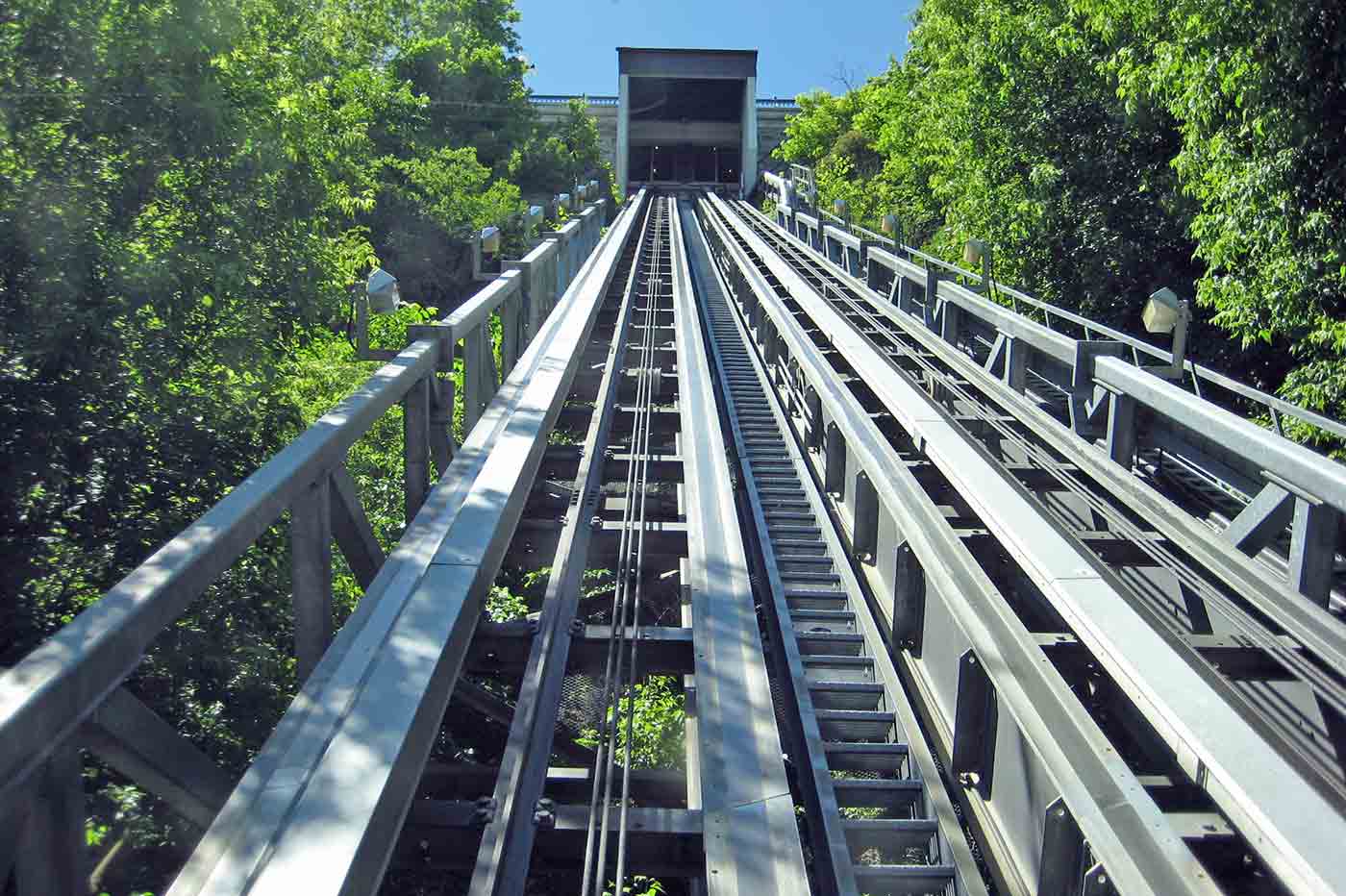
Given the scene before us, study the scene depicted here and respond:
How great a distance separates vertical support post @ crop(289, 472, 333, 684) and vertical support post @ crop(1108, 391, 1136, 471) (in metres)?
4.27

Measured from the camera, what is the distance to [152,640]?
2.80 metres

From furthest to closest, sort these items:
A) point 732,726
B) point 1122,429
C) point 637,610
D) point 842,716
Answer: point 1122,429 < point 842,716 < point 637,610 < point 732,726

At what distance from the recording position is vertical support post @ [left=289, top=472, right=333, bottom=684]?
11.6 ft

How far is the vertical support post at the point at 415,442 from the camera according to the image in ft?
16.3

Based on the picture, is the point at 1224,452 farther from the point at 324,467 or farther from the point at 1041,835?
the point at 324,467

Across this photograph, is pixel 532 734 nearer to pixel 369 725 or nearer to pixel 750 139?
pixel 369 725

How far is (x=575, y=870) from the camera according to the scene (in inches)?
129

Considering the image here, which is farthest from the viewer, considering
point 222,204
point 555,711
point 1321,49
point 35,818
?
point 1321,49

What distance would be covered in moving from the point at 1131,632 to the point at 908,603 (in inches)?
70.9

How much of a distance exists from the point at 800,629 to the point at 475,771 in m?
2.27

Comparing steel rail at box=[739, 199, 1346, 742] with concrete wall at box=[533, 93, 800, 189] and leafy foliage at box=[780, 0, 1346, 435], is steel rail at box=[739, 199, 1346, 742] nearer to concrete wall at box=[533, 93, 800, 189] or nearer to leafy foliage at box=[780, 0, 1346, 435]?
leafy foliage at box=[780, 0, 1346, 435]

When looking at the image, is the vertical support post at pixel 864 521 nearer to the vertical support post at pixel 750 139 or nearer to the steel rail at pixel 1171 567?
the steel rail at pixel 1171 567

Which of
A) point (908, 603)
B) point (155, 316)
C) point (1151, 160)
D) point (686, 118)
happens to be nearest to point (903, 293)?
point (1151, 160)

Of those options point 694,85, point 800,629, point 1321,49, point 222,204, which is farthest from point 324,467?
point 694,85
